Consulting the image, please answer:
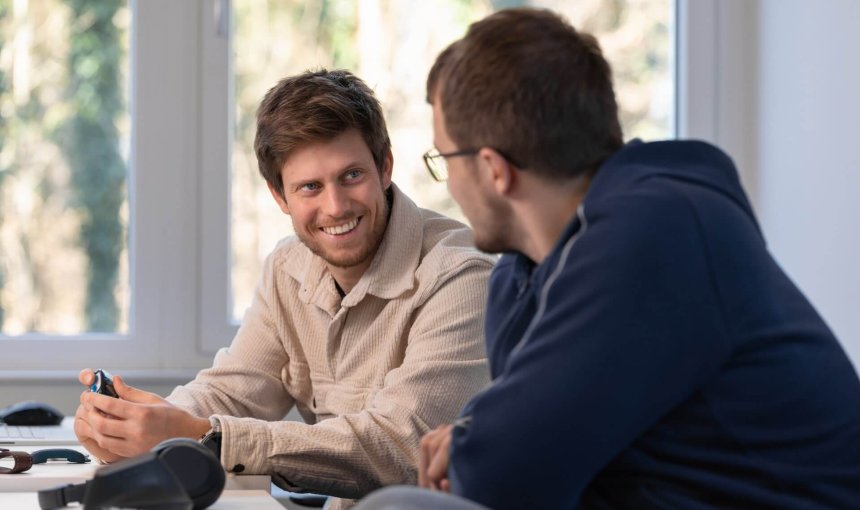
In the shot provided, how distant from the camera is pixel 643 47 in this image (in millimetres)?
3455

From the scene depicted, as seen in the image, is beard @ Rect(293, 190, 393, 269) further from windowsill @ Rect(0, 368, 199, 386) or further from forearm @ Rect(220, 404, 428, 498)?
windowsill @ Rect(0, 368, 199, 386)

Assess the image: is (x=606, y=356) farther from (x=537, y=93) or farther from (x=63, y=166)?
(x=63, y=166)

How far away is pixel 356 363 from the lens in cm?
216

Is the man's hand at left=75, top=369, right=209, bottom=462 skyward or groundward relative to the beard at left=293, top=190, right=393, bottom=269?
groundward

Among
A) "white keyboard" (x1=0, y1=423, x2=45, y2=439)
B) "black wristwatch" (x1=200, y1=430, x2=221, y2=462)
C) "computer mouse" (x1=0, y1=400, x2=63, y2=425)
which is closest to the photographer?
"black wristwatch" (x1=200, y1=430, x2=221, y2=462)

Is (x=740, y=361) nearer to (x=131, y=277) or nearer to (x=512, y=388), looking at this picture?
(x=512, y=388)

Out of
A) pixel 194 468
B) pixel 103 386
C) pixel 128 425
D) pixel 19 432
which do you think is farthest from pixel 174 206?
pixel 194 468

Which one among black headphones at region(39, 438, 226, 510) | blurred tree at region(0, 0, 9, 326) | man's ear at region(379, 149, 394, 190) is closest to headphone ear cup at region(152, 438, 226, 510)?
black headphones at region(39, 438, 226, 510)

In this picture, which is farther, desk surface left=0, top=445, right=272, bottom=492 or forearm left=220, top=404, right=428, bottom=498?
forearm left=220, top=404, right=428, bottom=498

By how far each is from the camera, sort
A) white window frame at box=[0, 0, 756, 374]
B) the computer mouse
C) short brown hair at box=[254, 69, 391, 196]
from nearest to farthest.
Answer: short brown hair at box=[254, 69, 391, 196]
the computer mouse
white window frame at box=[0, 0, 756, 374]

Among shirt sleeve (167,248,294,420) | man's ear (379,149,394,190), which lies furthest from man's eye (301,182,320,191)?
shirt sleeve (167,248,294,420)

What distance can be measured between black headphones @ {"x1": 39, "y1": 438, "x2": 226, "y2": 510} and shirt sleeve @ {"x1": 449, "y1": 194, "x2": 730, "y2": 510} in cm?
34

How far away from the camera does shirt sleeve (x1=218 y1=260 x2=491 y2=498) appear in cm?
179

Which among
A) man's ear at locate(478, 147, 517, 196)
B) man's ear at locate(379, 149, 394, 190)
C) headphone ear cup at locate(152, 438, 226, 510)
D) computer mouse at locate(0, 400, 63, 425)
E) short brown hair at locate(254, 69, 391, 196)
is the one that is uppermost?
short brown hair at locate(254, 69, 391, 196)
